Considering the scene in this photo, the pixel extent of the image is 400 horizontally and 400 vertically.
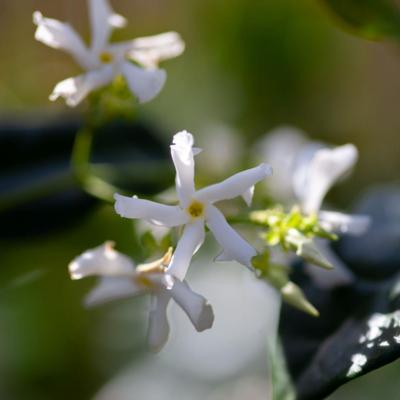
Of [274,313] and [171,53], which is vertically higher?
[171,53]

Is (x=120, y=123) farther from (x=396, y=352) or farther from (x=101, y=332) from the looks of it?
(x=396, y=352)

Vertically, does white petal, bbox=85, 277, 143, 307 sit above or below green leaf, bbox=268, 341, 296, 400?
above

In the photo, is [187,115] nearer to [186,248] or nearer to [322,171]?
[322,171]

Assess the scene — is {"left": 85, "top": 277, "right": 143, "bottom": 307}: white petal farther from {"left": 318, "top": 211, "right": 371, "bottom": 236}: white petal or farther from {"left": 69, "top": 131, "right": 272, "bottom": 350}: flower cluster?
{"left": 318, "top": 211, "right": 371, "bottom": 236}: white petal

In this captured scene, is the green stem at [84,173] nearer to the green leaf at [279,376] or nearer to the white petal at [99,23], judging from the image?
the white petal at [99,23]

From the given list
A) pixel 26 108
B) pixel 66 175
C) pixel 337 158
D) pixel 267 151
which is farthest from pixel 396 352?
pixel 26 108

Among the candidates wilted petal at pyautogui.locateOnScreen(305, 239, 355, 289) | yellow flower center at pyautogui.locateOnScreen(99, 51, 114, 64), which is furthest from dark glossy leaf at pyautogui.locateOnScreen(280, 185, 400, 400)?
yellow flower center at pyautogui.locateOnScreen(99, 51, 114, 64)
